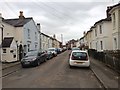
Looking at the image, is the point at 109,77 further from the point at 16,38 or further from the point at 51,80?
the point at 16,38

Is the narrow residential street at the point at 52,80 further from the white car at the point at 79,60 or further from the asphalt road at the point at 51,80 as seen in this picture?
the white car at the point at 79,60

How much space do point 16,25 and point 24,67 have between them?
13975mm

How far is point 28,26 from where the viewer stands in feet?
117

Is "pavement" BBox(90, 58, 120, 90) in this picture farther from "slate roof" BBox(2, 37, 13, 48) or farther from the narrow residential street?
"slate roof" BBox(2, 37, 13, 48)

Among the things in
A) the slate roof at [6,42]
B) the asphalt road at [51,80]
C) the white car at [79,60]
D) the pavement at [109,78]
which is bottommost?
the asphalt road at [51,80]

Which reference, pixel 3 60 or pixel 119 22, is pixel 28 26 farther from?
pixel 119 22

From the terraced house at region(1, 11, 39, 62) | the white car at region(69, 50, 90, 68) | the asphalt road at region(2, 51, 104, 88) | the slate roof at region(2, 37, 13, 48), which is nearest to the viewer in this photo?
the asphalt road at region(2, 51, 104, 88)

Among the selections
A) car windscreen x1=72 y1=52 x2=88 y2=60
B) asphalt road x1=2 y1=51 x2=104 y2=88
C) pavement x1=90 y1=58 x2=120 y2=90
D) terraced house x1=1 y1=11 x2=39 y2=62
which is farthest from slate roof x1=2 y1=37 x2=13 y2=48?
pavement x1=90 y1=58 x2=120 y2=90

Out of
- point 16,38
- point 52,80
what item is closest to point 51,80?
point 52,80

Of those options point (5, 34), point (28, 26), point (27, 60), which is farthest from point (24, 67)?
point (28, 26)

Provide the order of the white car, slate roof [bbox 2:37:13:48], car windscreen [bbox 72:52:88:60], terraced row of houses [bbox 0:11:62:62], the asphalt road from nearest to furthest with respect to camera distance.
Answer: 1. the asphalt road
2. the white car
3. car windscreen [bbox 72:52:88:60]
4. terraced row of houses [bbox 0:11:62:62]
5. slate roof [bbox 2:37:13:48]

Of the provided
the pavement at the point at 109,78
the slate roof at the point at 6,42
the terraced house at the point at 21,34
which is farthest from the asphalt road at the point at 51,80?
the terraced house at the point at 21,34

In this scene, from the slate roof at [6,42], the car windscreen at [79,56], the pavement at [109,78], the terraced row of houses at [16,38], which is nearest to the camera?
the pavement at [109,78]

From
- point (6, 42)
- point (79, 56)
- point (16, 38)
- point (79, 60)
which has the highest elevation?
point (16, 38)
